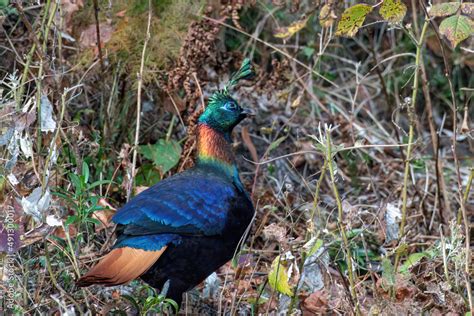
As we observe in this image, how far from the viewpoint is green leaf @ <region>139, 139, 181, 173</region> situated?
4801mm

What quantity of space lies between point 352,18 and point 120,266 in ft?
4.27

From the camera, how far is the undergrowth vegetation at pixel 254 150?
3447 mm

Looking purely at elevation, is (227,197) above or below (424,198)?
above

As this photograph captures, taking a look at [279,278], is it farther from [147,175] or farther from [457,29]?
[147,175]

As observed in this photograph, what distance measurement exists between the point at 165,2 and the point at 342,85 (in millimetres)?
1747

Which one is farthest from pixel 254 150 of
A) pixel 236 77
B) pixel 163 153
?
pixel 236 77

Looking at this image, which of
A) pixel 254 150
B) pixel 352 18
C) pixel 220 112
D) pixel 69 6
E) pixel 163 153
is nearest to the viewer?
pixel 352 18

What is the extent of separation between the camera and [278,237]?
3340 millimetres

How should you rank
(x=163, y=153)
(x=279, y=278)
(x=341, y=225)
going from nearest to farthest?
(x=341, y=225) < (x=279, y=278) < (x=163, y=153)

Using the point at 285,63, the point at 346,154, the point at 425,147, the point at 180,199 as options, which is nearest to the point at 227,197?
the point at 180,199

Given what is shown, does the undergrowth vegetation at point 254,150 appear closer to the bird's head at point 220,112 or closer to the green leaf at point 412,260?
the green leaf at point 412,260

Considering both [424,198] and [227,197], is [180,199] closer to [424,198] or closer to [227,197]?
[227,197]

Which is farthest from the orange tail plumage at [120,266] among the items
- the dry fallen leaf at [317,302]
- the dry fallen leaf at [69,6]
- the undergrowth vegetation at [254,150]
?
the dry fallen leaf at [69,6]

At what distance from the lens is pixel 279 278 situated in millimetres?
3465
